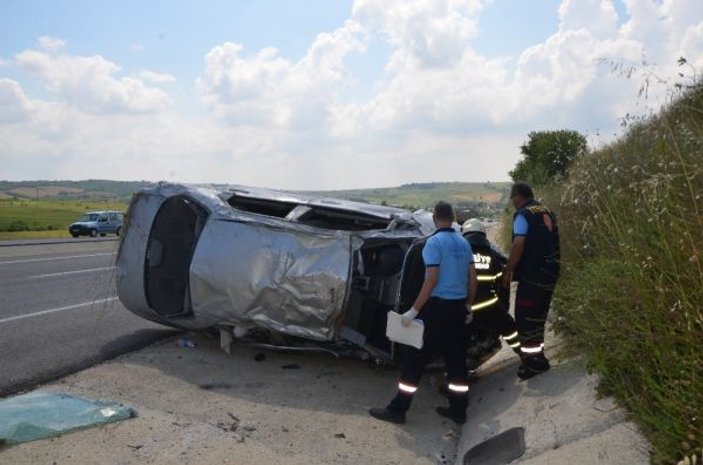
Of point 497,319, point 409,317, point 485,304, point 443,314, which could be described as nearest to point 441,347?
point 443,314

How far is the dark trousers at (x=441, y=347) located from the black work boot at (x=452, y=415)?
26 millimetres

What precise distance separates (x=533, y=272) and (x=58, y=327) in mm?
5962

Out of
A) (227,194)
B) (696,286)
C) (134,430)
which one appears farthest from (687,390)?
A: (227,194)

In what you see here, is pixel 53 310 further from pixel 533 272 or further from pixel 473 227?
pixel 533 272

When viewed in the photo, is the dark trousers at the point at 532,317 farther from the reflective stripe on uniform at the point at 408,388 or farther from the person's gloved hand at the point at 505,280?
the reflective stripe on uniform at the point at 408,388

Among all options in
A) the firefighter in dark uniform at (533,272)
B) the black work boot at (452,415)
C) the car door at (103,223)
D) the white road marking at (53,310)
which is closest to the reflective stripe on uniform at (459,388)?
the black work boot at (452,415)

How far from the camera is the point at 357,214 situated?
272 inches

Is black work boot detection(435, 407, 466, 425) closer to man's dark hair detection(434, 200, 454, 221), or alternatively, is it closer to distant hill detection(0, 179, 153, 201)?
man's dark hair detection(434, 200, 454, 221)

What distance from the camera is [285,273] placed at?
6.04m

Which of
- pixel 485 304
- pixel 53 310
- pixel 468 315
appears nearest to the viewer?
pixel 468 315

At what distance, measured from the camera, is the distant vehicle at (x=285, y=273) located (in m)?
5.93

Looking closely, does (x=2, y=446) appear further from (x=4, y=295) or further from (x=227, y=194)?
(x=4, y=295)

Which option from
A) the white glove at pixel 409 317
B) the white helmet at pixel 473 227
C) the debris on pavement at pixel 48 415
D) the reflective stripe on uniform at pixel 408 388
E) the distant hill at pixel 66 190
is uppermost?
the white helmet at pixel 473 227

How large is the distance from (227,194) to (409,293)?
2.53 meters
